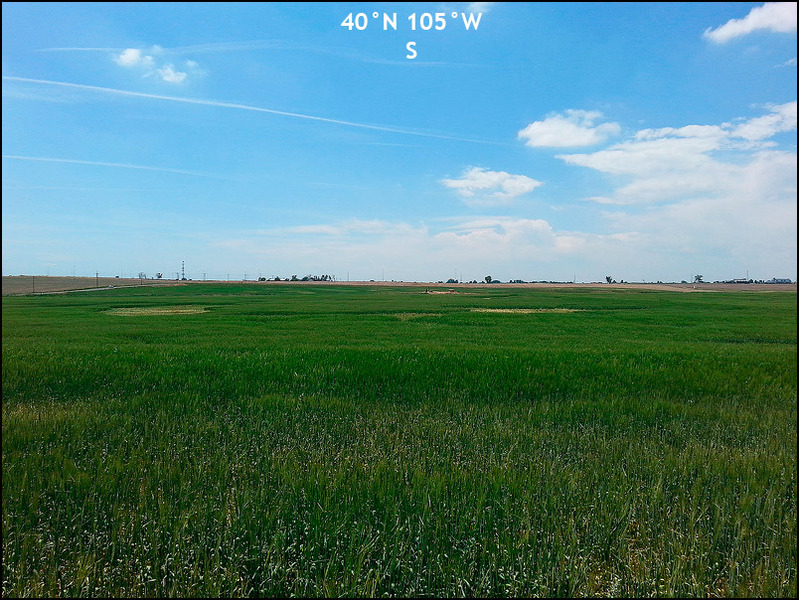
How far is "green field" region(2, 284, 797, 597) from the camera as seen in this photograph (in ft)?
12.9

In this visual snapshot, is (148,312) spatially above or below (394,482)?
above

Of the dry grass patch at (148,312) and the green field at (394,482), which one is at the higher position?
the dry grass patch at (148,312)

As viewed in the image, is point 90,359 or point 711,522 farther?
point 90,359

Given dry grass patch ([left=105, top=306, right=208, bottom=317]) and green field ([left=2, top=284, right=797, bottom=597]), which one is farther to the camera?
dry grass patch ([left=105, top=306, right=208, bottom=317])

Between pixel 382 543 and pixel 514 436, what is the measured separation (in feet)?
11.8

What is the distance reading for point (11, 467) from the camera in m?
5.63

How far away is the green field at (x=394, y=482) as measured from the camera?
394cm

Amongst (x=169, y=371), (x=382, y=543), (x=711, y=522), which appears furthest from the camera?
(x=169, y=371)

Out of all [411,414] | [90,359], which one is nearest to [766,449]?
[411,414]

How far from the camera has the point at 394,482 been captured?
17.6 feet

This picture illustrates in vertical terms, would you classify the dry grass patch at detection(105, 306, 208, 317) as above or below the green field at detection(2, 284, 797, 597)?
above

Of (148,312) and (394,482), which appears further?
(148,312)

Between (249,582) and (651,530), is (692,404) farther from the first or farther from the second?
(249,582)

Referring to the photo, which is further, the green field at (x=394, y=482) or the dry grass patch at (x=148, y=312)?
the dry grass patch at (x=148, y=312)
